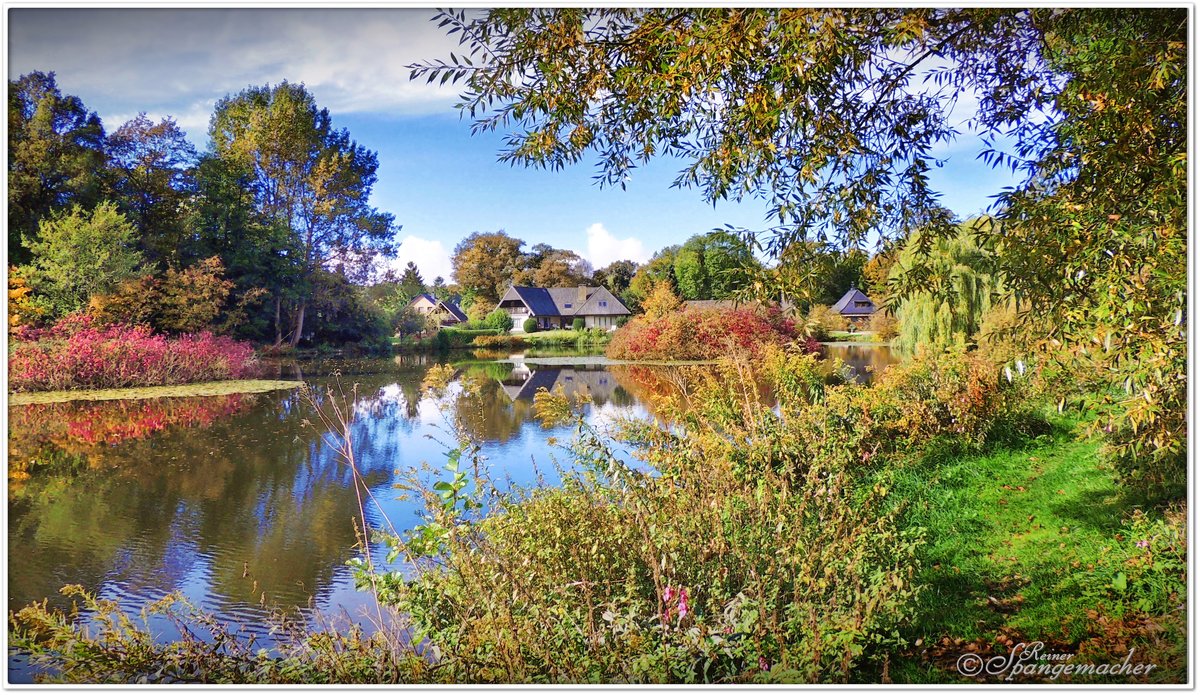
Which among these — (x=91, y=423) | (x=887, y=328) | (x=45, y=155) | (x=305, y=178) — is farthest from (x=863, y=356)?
(x=45, y=155)

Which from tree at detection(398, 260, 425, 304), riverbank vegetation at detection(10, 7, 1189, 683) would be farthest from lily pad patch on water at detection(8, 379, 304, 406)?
riverbank vegetation at detection(10, 7, 1189, 683)

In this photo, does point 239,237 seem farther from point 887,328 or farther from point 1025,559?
point 887,328

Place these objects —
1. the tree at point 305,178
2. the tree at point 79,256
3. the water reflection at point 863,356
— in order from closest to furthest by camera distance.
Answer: the tree at point 305,178
the tree at point 79,256
the water reflection at point 863,356

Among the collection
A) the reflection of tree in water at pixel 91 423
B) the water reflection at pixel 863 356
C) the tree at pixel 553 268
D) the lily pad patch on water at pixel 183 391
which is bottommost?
the reflection of tree in water at pixel 91 423

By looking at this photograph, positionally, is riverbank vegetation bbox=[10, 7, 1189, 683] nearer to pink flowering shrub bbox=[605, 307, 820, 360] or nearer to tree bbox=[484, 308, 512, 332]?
tree bbox=[484, 308, 512, 332]

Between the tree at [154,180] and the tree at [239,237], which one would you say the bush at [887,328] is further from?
the tree at [154,180]

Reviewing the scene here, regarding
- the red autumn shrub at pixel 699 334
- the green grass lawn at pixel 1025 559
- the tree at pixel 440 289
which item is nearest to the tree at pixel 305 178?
the tree at pixel 440 289

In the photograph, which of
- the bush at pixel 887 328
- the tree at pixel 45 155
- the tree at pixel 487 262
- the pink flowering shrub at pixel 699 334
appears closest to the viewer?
the tree at pixel 45 155
